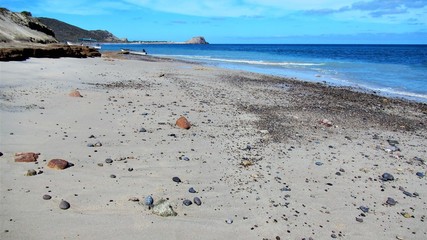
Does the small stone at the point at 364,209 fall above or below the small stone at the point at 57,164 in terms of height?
below

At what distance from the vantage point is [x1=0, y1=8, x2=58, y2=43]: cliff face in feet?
81.4

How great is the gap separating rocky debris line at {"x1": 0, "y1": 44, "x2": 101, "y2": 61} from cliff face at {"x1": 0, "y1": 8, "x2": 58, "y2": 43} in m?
3.73

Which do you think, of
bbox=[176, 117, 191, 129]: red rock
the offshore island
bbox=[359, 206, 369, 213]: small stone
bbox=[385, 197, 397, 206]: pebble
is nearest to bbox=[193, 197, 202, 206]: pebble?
the offshore island

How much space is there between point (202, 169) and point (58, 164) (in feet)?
6.78

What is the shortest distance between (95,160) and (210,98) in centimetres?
643

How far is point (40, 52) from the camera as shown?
1872cm

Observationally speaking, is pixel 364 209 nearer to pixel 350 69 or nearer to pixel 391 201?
pixel 391 201

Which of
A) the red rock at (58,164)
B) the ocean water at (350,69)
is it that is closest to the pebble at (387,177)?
the red rock at (58,164)

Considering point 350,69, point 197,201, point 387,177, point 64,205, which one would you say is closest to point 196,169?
point 197,201

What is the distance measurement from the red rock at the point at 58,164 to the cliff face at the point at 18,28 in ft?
67.1

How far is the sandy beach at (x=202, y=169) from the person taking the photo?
13.2 ft

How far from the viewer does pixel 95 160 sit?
5.47m

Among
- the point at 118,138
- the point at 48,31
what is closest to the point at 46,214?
the point at 118,138

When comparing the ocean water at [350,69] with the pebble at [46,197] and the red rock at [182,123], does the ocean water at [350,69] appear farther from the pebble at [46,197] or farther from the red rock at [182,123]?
the pebble at [46,197]
